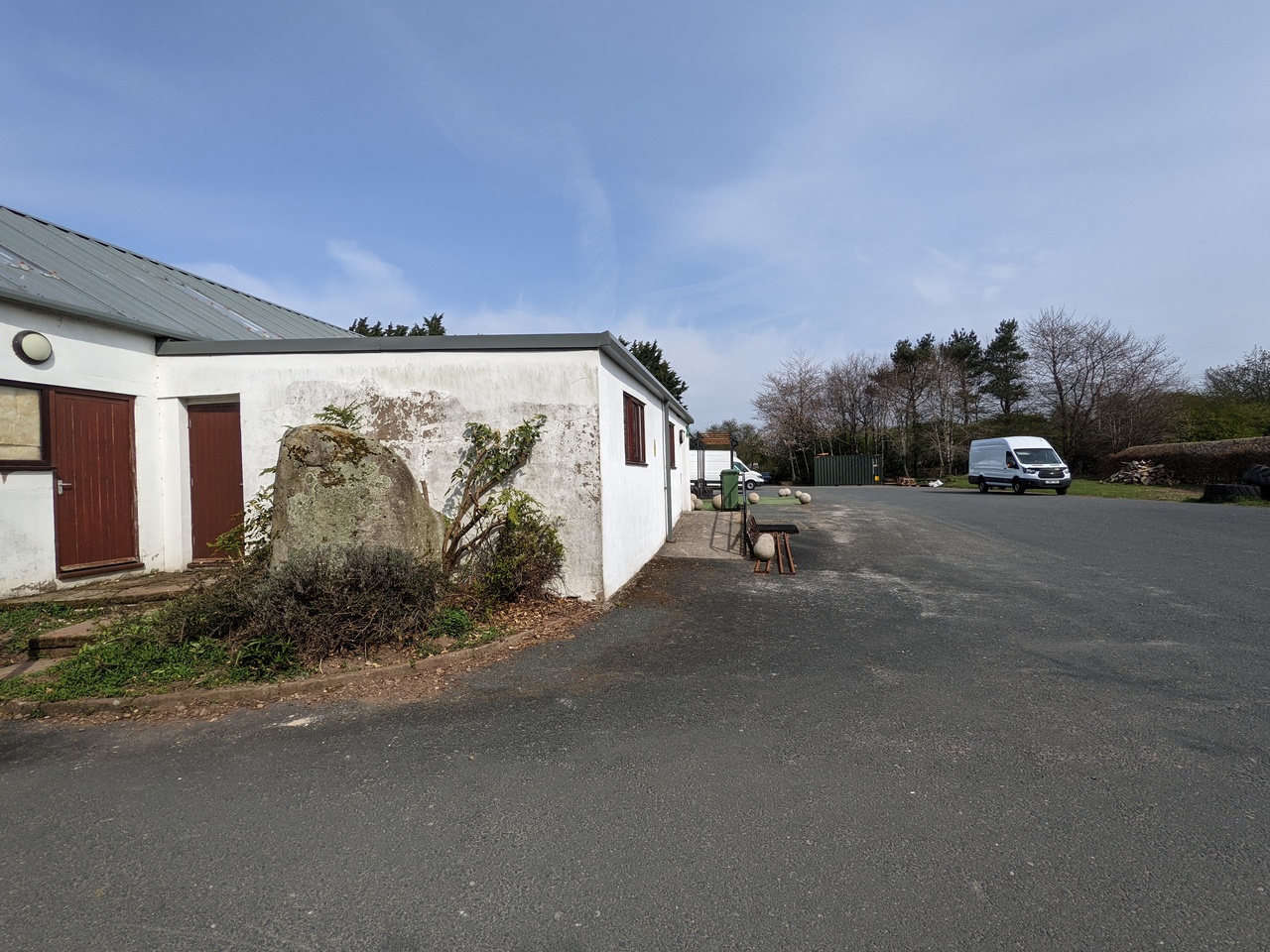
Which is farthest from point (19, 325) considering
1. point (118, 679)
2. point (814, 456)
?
point (814, 456)

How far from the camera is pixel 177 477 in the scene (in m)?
8.30

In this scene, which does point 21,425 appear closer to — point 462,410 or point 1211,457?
point 462,410

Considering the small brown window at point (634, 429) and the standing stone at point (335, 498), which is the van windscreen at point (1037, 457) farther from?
the standing stone at point (335, 498)

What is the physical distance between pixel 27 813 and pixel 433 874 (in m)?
2.14

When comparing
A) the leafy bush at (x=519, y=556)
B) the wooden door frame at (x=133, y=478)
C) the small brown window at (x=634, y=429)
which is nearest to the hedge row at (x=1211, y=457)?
the small brown window at (x=634, y=429)

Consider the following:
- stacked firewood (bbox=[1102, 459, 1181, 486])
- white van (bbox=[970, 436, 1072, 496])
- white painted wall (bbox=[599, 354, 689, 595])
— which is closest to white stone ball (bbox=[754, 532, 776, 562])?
white painted wall (bbox=[599, 354, 689, 595])

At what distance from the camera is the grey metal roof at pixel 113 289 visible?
7336mm

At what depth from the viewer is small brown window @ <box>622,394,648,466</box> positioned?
28.8 feet

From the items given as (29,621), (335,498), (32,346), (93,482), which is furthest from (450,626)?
(32,346)

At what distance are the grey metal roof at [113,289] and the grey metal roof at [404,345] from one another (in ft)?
1.96

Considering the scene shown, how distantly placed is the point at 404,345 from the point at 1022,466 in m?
22.8

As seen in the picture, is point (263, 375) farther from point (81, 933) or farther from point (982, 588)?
point (982, 588)

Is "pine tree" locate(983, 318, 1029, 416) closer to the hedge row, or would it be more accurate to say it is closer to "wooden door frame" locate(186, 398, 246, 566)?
the hedge row

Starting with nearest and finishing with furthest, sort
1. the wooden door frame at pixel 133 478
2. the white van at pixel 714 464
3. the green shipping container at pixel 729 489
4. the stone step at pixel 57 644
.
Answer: the stone step at pixel 57 644
the wooden door frame at pixel 133 478
the green shipping container at pixel 729 489
the white van at pixel 714 464
